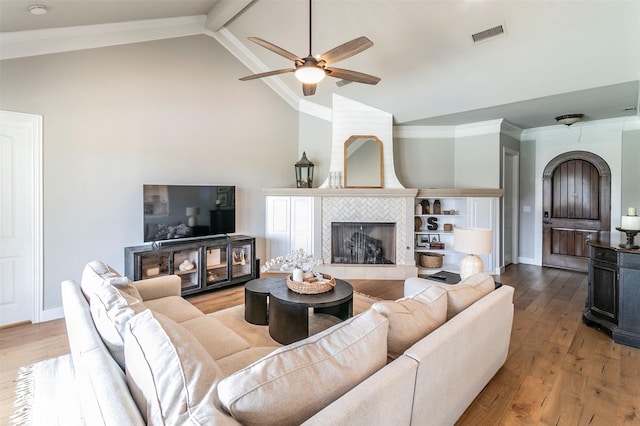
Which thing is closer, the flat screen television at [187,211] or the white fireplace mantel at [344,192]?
the flat screen television at [187,211]

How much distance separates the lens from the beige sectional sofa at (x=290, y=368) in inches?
38.6

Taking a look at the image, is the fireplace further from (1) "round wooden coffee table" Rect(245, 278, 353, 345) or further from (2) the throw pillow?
(2) the throw pillow

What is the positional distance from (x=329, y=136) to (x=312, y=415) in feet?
17.4

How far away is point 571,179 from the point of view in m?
5.77

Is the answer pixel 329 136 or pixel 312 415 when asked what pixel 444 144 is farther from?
pixel 312 415

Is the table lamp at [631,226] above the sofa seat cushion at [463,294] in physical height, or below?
above

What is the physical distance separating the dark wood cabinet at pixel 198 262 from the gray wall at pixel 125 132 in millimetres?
427

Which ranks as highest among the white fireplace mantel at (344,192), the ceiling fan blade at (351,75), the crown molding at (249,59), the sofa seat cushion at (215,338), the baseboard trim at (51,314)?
the crown molding at (249,59)

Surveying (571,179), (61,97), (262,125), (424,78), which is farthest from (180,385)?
(571,179)

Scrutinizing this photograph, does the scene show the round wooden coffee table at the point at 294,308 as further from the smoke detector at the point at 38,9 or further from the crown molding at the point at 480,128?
the crown molding at the point at 480,128

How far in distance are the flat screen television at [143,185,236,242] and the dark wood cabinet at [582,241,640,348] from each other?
15.1 feet

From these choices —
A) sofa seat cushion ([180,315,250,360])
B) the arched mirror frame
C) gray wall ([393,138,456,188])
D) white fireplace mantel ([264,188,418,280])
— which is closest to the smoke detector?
sofa seat cushion ([180,315,250,360])

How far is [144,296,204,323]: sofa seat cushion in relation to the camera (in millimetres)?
2443

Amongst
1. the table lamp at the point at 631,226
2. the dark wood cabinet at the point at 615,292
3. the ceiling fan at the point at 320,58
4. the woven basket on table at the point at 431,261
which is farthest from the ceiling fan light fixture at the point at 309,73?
the woven basket on table at the point at 431,261
